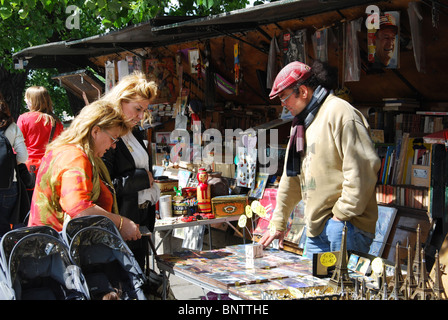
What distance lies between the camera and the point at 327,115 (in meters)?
2.88

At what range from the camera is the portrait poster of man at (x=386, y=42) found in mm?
4184

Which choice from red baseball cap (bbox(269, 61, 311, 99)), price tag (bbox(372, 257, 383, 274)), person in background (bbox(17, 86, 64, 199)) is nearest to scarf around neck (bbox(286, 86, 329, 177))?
red baseball cap (bbox(269, 61, 311, 99))

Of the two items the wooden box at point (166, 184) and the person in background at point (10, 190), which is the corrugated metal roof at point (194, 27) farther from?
the person in background at point (10, 190)

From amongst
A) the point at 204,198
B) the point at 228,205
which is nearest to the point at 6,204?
the point at 204,198

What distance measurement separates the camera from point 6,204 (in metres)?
5.01

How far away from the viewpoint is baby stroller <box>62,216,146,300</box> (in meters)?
2.41

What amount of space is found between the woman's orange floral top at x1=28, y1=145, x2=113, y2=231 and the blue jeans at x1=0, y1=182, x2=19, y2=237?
104 inches

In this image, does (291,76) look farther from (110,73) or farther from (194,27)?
(110,73)

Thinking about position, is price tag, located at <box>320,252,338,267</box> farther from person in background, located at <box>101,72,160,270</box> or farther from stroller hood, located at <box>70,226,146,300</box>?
person in background, located at <box>101,72,160,270</box>

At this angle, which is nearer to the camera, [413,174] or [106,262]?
[106,262]

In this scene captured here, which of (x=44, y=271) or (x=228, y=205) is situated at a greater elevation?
(x=44, y=271)

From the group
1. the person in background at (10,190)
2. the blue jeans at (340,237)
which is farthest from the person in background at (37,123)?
the blue jeans at (340,237)

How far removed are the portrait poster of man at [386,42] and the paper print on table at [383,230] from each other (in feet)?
4.33

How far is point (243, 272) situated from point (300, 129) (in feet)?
3.02
